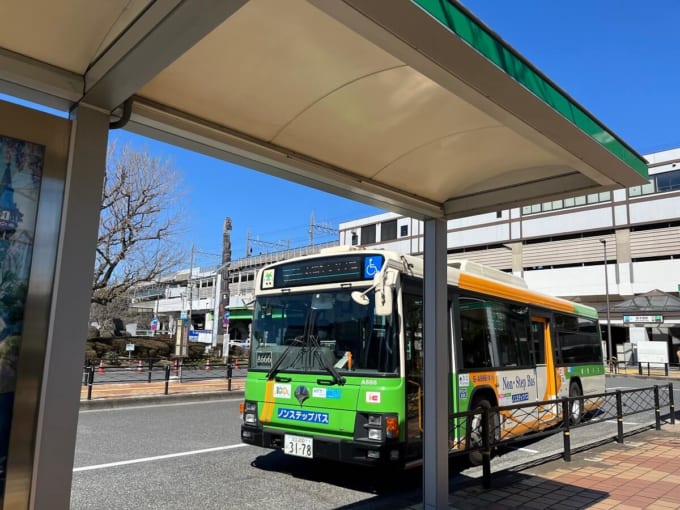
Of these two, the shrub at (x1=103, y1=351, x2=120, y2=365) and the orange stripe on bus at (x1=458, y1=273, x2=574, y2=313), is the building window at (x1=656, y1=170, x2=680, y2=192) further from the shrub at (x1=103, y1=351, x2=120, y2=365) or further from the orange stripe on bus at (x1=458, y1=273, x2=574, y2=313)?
the shrub at (x1=103, y1=351, x2=120, y2=365)

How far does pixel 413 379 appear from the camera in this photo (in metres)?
6.08

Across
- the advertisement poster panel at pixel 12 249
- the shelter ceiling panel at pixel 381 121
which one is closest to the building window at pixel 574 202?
the shelter ceiling panel at pixel 381 121

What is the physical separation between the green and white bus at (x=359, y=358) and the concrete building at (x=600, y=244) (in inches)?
1170

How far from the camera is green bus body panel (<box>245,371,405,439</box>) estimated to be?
5.77 m

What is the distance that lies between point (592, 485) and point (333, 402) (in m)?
3.20

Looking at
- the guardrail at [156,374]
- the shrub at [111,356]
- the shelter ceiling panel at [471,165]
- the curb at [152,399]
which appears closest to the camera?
the shelter ceiling panel at [471,165]

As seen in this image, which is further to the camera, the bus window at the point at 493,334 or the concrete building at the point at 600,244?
the concrete building at the point at 600,244

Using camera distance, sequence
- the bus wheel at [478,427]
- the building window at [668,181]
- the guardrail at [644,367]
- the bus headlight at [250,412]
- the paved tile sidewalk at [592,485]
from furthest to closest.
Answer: the building window at [668,181] → the guardrail at [644,367] → the bus wheel at [478,427] → the bus headlight at [250,412] → the paved tile sidewalk at [592,485]

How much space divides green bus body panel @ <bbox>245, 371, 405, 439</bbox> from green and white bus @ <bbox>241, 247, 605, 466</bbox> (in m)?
0.01

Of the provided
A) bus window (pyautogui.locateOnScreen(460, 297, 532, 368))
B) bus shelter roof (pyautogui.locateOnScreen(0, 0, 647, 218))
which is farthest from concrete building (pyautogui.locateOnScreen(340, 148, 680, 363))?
bus shelter roof (pyautogui.locateOnScreen(0, 0, 647, 218))

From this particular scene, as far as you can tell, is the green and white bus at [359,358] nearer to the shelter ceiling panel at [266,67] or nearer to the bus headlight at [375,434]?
the bus headlight at [375,434]

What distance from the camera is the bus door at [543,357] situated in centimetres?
924

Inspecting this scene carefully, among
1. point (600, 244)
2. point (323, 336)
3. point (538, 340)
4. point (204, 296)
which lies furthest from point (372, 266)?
point (204, 296)

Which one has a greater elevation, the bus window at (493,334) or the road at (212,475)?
the bus window at (493,334)
